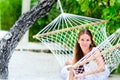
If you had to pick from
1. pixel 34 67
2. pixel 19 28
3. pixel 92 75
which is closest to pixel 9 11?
pixel 34 67

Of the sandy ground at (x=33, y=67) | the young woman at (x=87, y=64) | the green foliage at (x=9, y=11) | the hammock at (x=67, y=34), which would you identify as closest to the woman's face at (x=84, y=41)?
the young woman at (x=87, y=64)

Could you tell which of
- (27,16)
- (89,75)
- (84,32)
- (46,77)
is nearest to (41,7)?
(27,16)

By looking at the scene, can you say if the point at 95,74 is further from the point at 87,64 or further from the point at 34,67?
the point at 34,67

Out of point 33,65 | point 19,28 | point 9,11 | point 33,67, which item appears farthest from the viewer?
point 9,11

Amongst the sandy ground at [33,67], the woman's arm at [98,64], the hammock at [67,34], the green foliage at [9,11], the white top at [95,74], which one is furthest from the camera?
the green foliage at [9,11]

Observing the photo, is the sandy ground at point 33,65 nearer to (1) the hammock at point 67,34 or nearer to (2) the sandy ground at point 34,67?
(2) the sandy ground at point 34,67

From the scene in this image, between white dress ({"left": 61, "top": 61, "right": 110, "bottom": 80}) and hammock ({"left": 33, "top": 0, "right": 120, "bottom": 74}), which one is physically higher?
hammock ({"left": 33, "top": 0, "right": 120, "bottom": 74})

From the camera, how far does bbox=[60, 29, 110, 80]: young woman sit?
3.14 m

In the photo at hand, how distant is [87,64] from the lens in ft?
10.8

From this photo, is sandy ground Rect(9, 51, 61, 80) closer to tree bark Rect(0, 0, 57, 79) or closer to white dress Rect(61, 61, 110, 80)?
tree bark Rect(0, 0, 57, 79)

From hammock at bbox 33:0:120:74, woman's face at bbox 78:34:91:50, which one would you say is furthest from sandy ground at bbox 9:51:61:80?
woman's face at bbox 78:34:91:50

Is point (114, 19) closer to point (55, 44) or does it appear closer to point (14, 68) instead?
point (55, 44)

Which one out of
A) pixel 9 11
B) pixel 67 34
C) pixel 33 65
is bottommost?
pixel 33 65

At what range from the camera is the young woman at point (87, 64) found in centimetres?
314
